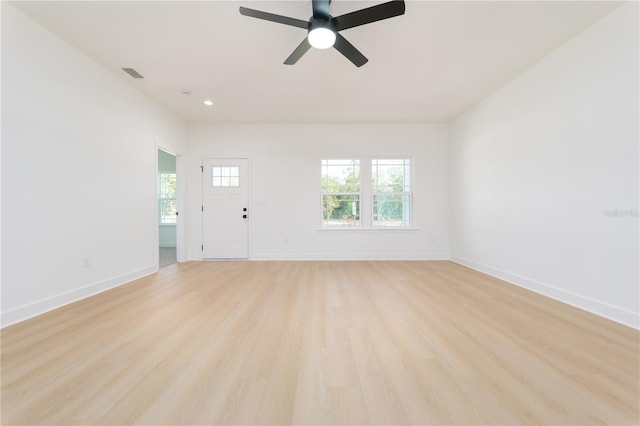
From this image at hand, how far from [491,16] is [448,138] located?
3238 mm

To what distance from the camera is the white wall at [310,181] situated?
540 cm

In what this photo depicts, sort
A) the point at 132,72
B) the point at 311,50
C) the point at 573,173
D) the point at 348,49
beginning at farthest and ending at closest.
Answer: the point at 132,72, the point at 311,50, the point at 573,173, the point at 348,49

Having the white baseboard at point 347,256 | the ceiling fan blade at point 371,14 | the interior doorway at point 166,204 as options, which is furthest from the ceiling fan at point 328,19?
the interior doorway at point 166,204

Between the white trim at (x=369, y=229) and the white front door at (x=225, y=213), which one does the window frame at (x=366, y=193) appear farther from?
the white front door at (x=225, y=213)

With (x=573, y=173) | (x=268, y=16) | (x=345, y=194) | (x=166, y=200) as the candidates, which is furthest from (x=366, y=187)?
(x=166, y=200)

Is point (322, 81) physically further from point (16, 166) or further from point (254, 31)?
point (16, 166)

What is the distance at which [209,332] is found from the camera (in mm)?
2068

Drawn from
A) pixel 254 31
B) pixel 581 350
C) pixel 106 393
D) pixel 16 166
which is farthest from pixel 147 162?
pixel 581 350

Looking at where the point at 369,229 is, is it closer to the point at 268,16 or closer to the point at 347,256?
the point at 347,256

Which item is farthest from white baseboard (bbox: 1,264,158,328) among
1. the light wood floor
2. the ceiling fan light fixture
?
the ceiling fan light fixture

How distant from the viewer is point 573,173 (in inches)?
108

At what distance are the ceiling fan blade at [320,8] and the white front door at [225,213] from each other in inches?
144

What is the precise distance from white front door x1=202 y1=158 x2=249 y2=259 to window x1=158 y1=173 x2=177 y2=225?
3.02m

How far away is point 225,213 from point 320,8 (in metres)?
4.22
